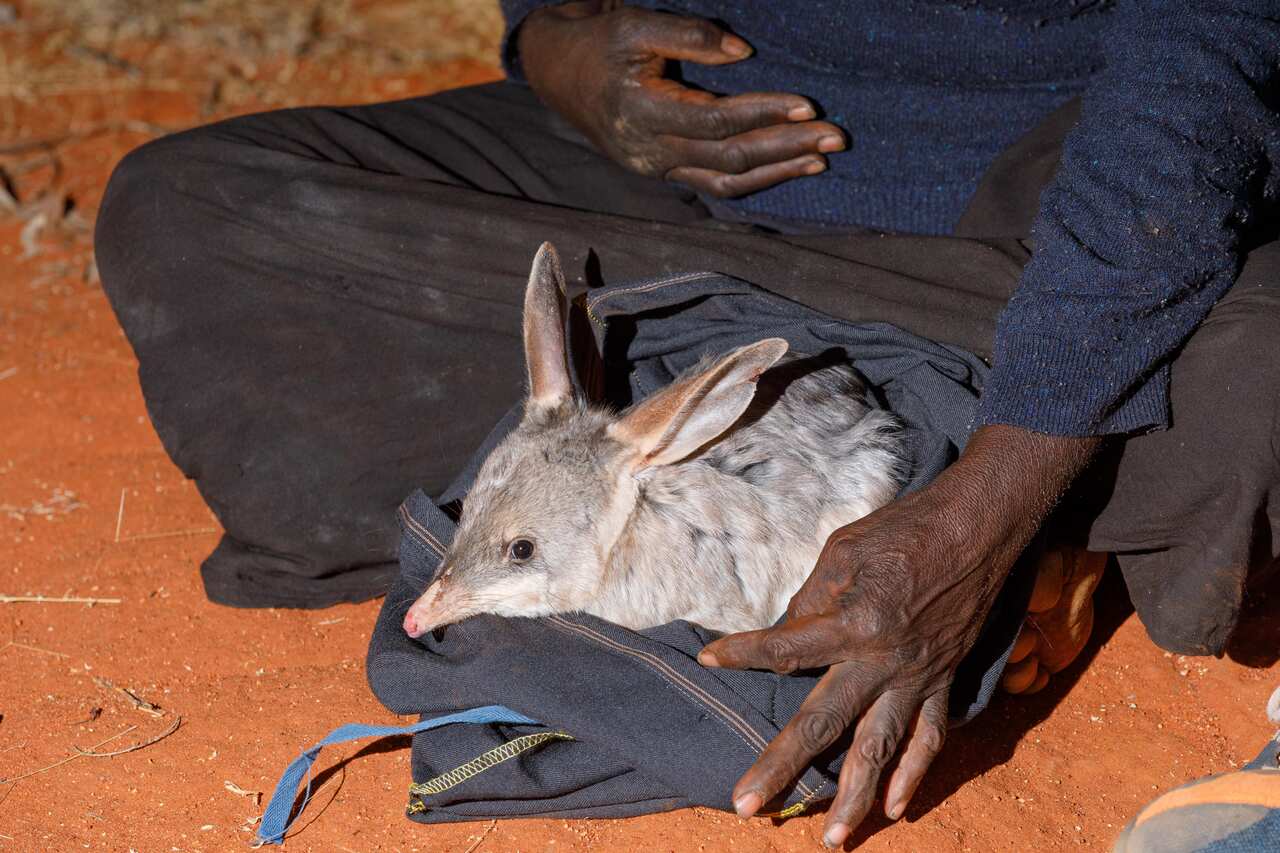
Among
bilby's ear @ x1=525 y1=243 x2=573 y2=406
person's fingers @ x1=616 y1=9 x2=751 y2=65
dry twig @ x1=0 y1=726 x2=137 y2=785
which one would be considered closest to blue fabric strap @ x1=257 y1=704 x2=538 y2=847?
dry twig @ x1=0 y1=726 x2=137 y2=785

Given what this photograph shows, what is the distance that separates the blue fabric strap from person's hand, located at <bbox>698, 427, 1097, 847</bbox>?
0.58 metres

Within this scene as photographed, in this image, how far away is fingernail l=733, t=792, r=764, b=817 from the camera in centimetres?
237

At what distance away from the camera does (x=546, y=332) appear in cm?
302

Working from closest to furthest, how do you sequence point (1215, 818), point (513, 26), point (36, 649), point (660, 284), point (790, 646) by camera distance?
point (1215, 818) < point (790, 646) < point (660, 284) < point (36, 649) < point (513, 26)

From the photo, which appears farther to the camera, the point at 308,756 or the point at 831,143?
the point at 831,143

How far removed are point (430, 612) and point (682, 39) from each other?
5.64ft

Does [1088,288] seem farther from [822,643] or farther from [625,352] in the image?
[625,352]

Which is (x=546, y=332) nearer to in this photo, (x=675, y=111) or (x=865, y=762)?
(x=675, y=111)

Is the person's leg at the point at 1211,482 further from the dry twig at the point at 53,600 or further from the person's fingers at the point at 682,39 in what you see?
the dry twig at the point at 53,600

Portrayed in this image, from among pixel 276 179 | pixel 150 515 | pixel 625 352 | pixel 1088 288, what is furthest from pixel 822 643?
pixel 150 515

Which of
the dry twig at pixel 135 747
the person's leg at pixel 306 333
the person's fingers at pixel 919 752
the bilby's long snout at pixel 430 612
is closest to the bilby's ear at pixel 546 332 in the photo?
the person's leg at pixel 306 333

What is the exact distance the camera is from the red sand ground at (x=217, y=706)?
2820mm

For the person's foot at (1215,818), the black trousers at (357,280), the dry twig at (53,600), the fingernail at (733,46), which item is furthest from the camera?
the dry twig at (53,600)

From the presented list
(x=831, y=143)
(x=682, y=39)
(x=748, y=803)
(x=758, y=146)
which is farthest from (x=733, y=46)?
(x=748, y=803)
